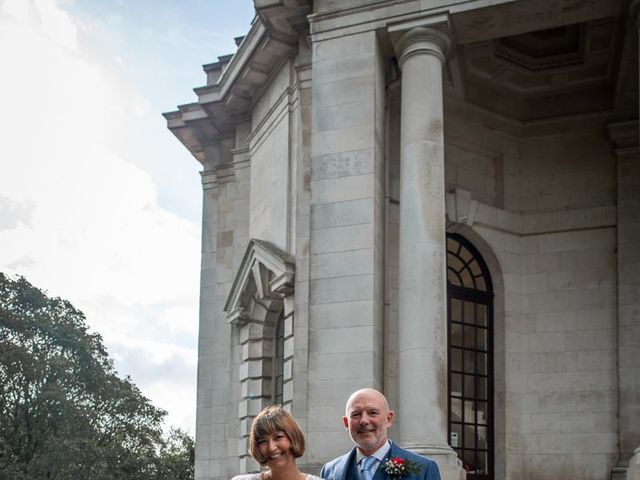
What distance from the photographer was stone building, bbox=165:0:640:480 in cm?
1878

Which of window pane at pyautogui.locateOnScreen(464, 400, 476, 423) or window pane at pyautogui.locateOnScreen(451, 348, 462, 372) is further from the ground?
window pane at pyautogui.locateOnScreen(451, 348, 462, 372)

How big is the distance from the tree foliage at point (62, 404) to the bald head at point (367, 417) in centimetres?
3916

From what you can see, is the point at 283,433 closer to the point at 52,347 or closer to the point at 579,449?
the point at 579,449

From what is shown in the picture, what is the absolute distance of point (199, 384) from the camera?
28.4 m

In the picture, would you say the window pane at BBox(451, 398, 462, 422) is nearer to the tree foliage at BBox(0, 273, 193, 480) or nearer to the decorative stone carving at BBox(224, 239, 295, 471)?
the decorative stone carving at BBox(224, 239, 295, 471)

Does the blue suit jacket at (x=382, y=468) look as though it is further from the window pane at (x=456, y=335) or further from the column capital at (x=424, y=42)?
the window pane at (x=456, y=335)

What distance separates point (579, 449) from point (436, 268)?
23.8 ft

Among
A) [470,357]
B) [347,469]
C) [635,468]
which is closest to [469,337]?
[470,357]

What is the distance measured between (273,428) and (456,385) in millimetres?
18056

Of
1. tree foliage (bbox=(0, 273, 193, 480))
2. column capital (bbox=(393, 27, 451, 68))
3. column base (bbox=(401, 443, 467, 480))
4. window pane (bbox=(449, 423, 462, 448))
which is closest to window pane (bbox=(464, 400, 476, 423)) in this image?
window pane (bbox=(449, 423, 462, 448))

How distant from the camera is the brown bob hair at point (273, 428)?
19.4 ft

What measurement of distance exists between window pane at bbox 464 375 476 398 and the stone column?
17.5 feet

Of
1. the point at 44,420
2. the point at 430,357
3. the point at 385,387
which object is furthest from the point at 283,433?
the point at 44,420

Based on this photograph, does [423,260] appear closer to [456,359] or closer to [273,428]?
[456,359]
